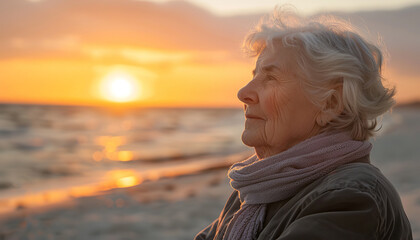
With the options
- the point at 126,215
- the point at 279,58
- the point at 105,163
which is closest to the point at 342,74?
the point at 279,58

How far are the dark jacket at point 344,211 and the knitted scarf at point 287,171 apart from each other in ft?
0.14

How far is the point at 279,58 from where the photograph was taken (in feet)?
6.57

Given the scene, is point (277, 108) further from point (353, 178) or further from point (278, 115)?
point (353, 178)

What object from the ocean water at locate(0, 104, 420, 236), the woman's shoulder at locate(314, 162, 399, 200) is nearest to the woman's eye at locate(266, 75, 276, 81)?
the woman's shoulder at locate(314, 162, 399, 200)

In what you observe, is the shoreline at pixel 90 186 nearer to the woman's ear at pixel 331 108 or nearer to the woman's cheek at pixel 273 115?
the woman's cheek at pixel 273 115

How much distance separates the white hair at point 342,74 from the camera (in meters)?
1.85

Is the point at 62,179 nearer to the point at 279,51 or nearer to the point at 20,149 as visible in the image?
the point at 20,149

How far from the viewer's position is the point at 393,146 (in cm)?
1273

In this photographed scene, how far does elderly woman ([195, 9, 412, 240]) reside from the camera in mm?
1731

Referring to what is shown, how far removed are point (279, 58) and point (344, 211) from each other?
2.55ft

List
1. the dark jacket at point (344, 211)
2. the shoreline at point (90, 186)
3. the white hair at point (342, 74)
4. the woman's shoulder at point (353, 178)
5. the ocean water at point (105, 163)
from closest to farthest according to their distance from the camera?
the dark jacket at point (344, 211), the woman's shoulder at point (353, 178), the white hair at point (342, 74), the shoreline at point (90, 186), the ocean water at point (105, 163)

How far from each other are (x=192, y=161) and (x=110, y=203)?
729cm

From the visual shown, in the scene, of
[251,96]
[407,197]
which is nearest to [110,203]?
[407,197]

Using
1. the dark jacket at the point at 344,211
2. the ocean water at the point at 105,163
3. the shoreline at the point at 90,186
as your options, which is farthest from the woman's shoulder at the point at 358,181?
the shoreline at the point at 90,186
